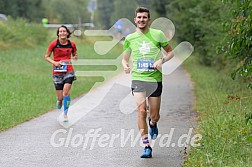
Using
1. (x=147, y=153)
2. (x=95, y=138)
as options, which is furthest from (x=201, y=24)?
(x=147, y=153)

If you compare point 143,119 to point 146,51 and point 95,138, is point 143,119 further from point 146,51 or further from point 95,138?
point 95,138

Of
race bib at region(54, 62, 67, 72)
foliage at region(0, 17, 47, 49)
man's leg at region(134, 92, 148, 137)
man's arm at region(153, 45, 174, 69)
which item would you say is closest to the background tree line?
man's arm at region(153, 45, 174, 69)

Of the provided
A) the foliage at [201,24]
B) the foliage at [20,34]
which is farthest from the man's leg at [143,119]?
the foliage at [20,34]

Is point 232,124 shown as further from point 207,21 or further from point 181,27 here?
point 181,27

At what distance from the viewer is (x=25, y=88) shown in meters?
19.0

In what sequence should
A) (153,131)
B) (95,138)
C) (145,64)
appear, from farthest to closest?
(95,138) < (153,131) < (145,64)

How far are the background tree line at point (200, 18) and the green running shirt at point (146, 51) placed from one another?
1013mm

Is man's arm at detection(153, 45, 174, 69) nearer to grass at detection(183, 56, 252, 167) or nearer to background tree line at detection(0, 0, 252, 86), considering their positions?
background tree line at detection(0, 0, 252, 86)

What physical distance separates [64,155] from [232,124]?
9.98 feet

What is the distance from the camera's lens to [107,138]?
1051cm

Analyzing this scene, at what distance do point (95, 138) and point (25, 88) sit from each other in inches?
349

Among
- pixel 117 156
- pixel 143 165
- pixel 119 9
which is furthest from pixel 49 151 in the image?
pixel 119 9

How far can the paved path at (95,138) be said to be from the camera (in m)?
8.72

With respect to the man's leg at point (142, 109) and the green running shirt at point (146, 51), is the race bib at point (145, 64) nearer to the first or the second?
the green running shirt at point (146, 51)
